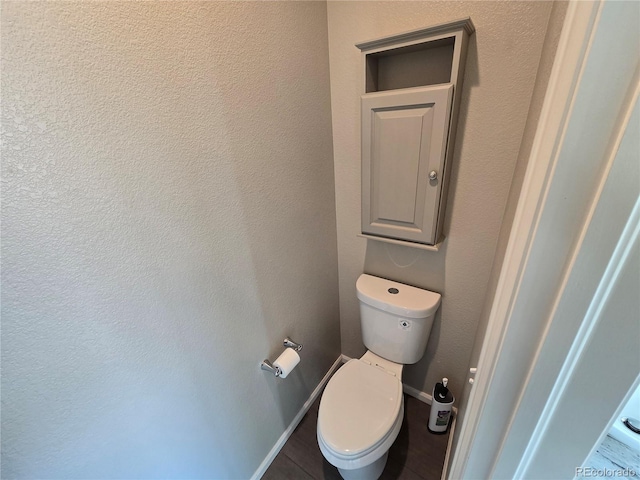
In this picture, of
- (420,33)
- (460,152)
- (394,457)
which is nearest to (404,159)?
(460,152)

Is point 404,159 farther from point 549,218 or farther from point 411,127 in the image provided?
point 549,218

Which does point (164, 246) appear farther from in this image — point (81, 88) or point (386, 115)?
point (386, 115)

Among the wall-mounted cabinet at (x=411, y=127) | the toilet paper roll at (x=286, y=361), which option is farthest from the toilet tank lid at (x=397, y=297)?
the toilet paper roll at (x=286, y=361)

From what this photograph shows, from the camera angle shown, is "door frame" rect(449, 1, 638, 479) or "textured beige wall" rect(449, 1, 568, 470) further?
"textured beige wall" rect(449, 1, 568, 470)

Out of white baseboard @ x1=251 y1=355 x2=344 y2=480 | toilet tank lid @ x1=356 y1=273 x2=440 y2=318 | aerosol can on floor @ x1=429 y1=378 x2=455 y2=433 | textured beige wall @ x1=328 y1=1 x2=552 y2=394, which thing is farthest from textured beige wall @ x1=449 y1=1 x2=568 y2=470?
white baseboard @ x1=251 y1=355 x2=344 y2=480

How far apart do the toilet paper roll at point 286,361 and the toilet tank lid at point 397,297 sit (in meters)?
0.42

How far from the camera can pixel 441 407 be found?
1.29 m

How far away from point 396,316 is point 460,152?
2.45 feet

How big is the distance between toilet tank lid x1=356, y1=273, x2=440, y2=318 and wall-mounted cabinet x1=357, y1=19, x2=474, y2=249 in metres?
0.28

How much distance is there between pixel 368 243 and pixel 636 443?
3.58 feet

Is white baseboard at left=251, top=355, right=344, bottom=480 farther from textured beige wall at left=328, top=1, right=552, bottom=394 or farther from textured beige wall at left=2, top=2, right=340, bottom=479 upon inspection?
textured beige wall at left=328, top=1, right=552, bottom=394

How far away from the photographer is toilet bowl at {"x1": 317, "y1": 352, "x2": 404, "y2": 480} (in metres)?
0.96

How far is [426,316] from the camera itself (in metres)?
1.15

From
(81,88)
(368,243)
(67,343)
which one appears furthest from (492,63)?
(67,343)
